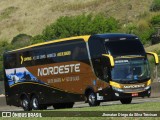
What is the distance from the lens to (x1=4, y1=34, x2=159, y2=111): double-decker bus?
Answer: 31.3 m

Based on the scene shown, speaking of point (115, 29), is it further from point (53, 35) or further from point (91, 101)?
point (91, 101)

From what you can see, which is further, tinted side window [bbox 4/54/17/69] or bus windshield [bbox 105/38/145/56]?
tinted side window [bbox 4/54/17/69]

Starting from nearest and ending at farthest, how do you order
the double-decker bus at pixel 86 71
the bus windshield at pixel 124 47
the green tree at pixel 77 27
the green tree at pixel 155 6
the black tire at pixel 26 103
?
the bus windshield at pixel 124 47, the double-decker bus at pixel 86 71, the black tire at pixel 26 103, the green tree at pixel 77 27, the green tree at pixel 155 6

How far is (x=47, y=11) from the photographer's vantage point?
125312mm

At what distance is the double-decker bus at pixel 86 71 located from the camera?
103ft

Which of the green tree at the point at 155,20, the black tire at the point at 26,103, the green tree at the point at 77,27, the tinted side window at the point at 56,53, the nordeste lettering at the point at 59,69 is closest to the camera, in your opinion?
the tinted side window at the point at 56,53

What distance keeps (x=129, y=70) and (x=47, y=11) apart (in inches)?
3736

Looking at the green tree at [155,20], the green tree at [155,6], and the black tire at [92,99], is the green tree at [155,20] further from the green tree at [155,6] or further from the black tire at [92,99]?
the black tire at [92,99]

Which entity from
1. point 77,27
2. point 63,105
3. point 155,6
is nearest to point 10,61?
point 63,105

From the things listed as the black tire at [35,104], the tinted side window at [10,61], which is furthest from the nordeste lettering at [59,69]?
the tinted side window at [10,61]

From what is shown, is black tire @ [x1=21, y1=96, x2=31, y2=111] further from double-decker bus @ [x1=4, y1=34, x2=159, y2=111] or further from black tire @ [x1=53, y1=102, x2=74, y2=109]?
black tire @ [x1=53, y1=102, x2=74, y2=109]

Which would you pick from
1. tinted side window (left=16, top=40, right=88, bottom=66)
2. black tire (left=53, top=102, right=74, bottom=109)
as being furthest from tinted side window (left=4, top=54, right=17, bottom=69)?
black tire (left=53, top=102, right=74, bottom=109)

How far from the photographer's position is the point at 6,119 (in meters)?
20.1

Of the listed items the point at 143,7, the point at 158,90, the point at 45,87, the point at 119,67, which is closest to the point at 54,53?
the point at 45,87
